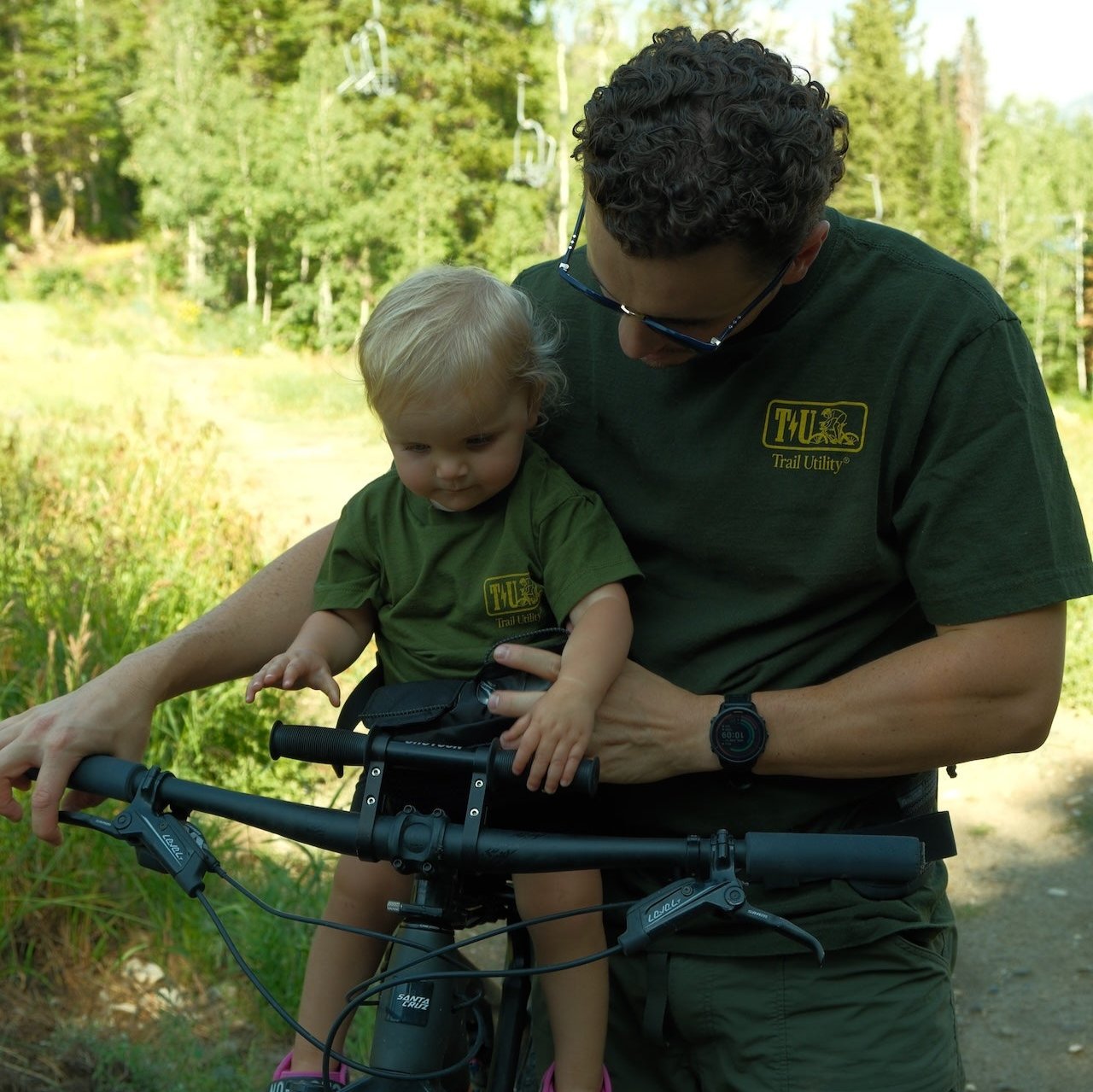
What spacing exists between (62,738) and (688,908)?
3.28 feet

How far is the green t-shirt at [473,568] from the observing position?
7.18ft

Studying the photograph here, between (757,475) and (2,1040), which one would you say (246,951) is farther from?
(757,475)

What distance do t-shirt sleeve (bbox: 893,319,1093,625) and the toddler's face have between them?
24.6 inches

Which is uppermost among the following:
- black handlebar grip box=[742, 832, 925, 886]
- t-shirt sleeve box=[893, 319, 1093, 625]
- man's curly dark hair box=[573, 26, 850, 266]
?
man's curly dark hair box=[573, 26, 850, 266]

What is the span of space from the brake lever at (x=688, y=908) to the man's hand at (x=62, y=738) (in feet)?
2.99

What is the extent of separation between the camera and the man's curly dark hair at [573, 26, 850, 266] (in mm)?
1815

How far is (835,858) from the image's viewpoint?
5.15 ft

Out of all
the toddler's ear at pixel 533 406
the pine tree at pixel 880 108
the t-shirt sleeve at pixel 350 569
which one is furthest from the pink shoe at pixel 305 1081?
the pine tree at pixel 880 108

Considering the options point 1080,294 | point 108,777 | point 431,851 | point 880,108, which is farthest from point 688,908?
point 880,108

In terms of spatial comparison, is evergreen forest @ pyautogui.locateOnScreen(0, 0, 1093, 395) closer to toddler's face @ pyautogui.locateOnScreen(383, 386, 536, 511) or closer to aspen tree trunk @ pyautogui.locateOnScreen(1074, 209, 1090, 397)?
aspen tree trunk @ pyautogui.locateOnScreen(1074, 209, 1090, 397)

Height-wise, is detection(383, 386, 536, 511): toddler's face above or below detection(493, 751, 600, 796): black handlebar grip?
above

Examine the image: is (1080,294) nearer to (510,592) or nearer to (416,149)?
(416,149)

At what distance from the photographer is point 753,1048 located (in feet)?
7.30

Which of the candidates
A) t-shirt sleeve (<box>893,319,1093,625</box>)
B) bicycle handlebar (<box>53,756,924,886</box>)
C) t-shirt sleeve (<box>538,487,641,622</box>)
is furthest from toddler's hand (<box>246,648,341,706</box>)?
t-shirt sleeve (<box>893,319,1093,625</box>)
